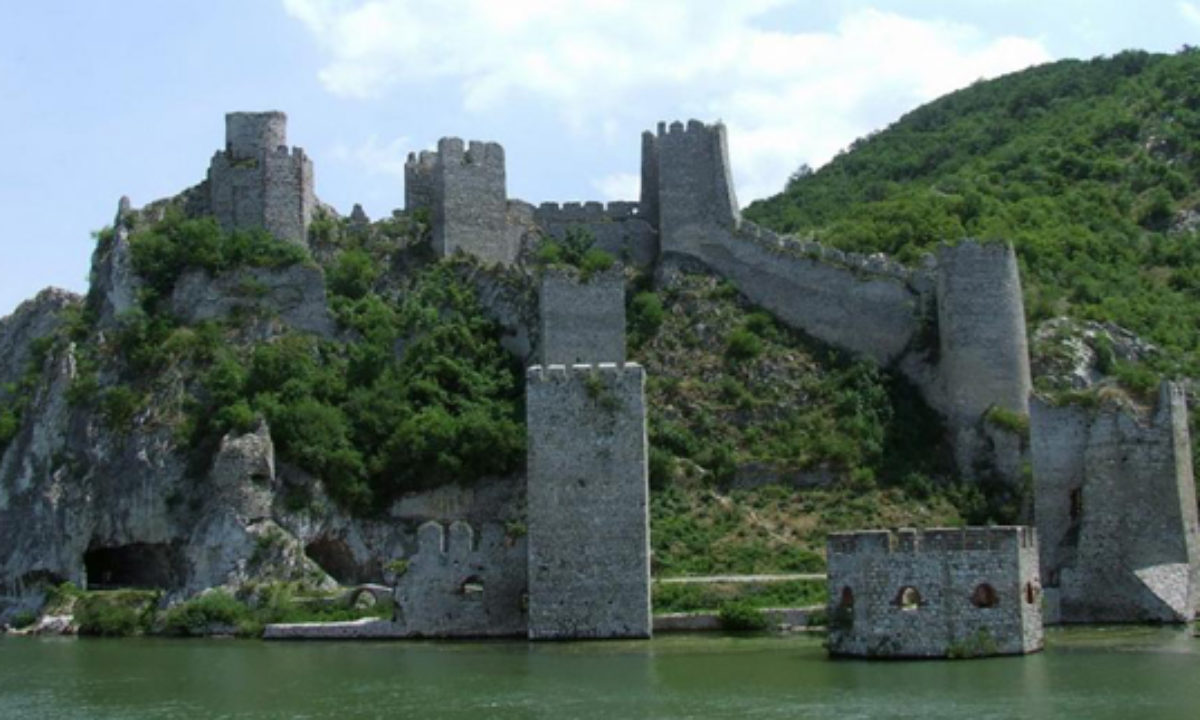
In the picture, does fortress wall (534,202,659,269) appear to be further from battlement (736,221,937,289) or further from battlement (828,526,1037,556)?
battlement (828,526,1037,556)

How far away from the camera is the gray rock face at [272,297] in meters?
57.1

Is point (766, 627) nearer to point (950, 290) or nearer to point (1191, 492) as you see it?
point (1191, 492)

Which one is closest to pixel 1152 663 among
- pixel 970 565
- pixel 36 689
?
pixel 970 565

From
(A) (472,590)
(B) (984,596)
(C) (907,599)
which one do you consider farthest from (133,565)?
(B) (984,596)

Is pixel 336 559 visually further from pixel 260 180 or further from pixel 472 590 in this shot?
pixel 260 180

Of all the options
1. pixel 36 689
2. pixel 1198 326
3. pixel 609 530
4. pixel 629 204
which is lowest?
pixel 36 689

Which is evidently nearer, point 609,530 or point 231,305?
point 609,530

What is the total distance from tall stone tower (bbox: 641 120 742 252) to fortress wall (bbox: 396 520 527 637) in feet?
62.1

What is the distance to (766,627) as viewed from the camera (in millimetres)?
42406

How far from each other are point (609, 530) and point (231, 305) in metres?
20.8

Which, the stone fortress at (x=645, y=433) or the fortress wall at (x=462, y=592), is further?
the fortress wall at (x=462, y=592)

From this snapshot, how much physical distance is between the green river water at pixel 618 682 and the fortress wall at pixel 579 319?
1433 centimetres

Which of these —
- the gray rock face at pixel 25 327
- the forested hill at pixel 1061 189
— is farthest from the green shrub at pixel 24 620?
the forested hill at pixel 1061 189

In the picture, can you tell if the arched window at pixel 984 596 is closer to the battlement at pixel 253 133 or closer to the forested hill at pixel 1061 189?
the forested hill at pixel 1061 189
